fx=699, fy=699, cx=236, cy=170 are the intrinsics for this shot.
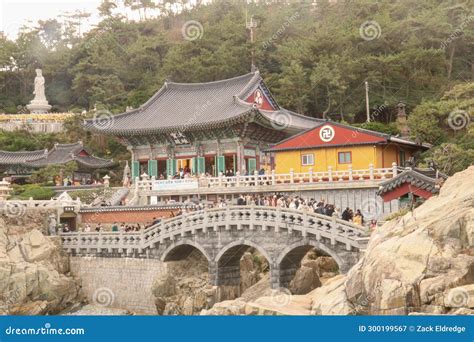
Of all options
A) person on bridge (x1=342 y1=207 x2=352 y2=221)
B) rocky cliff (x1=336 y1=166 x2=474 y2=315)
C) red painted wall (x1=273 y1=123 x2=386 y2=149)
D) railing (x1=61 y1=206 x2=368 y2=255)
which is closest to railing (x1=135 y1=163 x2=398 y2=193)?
red painted wall (x1=273 y1=123 x2=386 y2=149)

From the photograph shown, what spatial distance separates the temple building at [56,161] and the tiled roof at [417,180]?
32668mm

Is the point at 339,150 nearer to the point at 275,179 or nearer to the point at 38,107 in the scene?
the point at 275,179

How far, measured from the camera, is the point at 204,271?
34844 millimetres

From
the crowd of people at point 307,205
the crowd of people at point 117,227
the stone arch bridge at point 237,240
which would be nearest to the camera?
the stone arch bridge at point 237,240

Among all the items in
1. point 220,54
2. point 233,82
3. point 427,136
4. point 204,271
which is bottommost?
point 204,271

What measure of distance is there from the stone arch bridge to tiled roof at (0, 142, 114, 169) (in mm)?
20024

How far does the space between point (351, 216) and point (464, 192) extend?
30.7 feet

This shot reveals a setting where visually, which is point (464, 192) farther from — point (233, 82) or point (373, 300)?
point (233, 82)

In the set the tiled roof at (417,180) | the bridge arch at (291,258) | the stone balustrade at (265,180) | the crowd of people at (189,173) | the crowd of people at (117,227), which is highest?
the crowd of people at (189,173)

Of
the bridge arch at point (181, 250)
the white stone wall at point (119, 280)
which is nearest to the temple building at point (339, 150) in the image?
the bridge arch at point (181, 250)

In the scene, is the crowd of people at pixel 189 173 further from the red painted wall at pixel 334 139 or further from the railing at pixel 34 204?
the railing at pixel 34 204

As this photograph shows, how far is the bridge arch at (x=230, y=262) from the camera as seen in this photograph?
1252 inches

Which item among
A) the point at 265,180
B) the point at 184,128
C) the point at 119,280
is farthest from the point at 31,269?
the point at 184,128

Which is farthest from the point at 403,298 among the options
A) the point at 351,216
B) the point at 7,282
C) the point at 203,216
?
the point at 7,282
